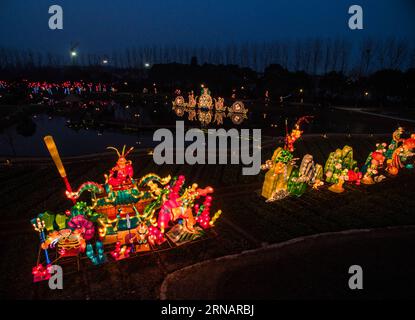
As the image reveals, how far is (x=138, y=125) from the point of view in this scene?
3850cm

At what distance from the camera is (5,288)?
948cm

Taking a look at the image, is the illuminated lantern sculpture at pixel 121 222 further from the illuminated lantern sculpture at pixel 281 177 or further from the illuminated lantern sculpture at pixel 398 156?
the illuminated lantern sculpture at pixel 398 156

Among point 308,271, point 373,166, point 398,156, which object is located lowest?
point 308,271

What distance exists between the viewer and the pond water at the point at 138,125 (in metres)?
28.6

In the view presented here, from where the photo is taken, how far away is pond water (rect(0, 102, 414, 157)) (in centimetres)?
2858

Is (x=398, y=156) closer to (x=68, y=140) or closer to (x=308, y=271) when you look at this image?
(x=308, y=271)

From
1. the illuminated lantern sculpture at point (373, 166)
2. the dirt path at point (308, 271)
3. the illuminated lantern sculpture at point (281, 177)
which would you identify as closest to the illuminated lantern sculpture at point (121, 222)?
the dirt path at point (308, 271)

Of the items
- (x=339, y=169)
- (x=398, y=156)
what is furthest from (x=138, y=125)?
(x=398, y=156)

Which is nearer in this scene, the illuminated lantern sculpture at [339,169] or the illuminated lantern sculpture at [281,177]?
the illuminated lantern sculpture at [281,177]

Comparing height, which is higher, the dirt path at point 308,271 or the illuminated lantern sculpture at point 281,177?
the illuminated lantern sculpture at point 281,177

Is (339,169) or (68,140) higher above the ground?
(339,169)

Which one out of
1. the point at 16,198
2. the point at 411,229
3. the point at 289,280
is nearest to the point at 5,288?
the point at 16,198

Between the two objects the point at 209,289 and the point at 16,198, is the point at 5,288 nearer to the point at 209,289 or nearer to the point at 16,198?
the point at 209,289

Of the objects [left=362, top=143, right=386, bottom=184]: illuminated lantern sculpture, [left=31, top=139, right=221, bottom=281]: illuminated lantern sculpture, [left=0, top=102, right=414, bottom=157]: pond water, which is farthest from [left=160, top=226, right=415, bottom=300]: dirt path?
[left=0, top=102, right=414, bottom=157]: pond water
